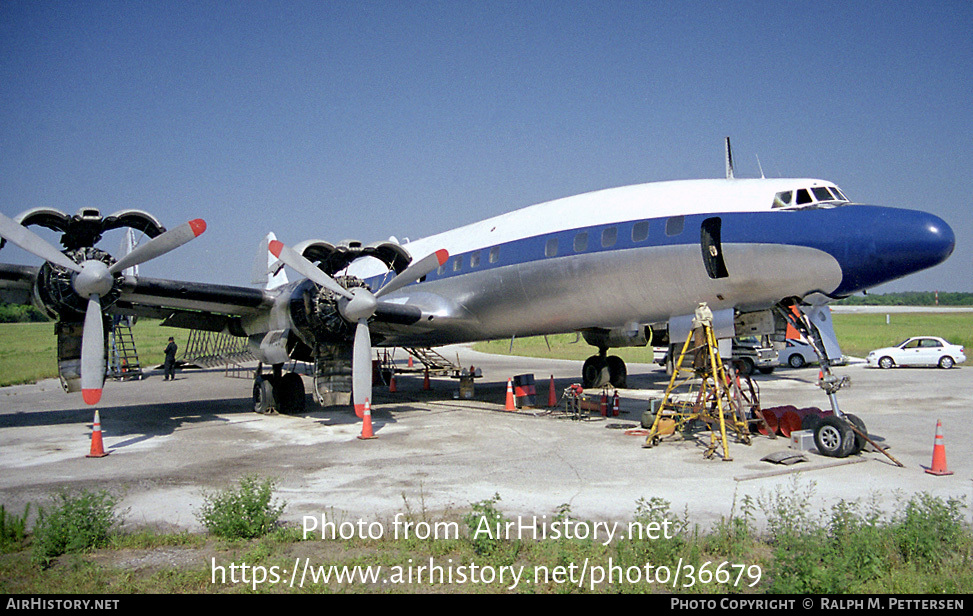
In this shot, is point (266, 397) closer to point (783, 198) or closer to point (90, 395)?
point (90, 395)

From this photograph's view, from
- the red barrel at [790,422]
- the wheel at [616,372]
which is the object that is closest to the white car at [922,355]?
the wheel at [616,372]

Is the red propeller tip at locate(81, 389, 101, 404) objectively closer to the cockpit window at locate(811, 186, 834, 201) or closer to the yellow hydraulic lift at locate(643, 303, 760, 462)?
the yellow hydraulic lift at locate(643, 303, 760, 462)

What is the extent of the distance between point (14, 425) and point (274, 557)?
12350 mm

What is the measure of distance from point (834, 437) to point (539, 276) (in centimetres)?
637

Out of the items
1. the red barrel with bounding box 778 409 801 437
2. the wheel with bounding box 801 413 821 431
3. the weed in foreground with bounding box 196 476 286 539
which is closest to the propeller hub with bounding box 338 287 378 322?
the weed in foreground with bounding box 196 476 286 539

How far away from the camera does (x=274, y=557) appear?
18.3 ft

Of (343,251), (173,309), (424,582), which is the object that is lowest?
(424,582)

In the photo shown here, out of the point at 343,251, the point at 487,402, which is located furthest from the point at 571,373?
the point at 343,251

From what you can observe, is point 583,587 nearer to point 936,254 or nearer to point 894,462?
point 894,462

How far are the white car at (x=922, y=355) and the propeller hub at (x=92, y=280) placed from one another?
94.2 feet

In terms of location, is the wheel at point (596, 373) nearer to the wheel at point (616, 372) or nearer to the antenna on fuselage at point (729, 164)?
the wheel at point (616, 372)

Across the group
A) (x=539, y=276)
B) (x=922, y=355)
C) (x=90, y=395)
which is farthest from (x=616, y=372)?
(x=922, y=355)

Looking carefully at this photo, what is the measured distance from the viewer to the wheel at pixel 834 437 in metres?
9.48

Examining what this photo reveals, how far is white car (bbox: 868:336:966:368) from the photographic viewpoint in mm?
26688
